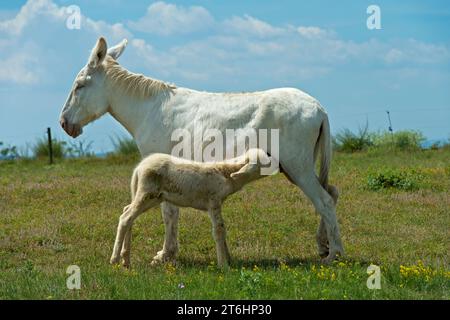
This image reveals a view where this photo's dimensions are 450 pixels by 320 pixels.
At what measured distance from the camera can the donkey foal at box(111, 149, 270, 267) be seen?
8359mm

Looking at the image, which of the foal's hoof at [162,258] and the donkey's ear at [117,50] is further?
the donkey's ear at [117,50]

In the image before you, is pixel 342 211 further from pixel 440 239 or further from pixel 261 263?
pixel 261 263

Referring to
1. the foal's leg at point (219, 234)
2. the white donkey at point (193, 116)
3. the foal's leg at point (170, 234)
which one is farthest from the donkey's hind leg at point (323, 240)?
the foal's leg at point (170, 234)

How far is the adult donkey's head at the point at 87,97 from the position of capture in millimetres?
9766

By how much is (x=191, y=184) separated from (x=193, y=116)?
1193 mm

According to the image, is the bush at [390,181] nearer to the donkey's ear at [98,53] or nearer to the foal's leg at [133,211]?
the donkey's ear at [98,53]

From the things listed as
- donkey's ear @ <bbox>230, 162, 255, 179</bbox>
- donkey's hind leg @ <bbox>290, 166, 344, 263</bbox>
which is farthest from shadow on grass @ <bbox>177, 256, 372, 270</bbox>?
donkey's ear @ <bbox>230, 162, 255, 179</bbox>

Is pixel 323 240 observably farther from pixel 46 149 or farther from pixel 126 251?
pixel 46 149

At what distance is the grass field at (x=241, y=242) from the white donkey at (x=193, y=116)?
72 centimetres

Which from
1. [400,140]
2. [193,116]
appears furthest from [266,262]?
[400,140]

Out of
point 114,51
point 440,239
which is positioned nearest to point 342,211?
point 440,239

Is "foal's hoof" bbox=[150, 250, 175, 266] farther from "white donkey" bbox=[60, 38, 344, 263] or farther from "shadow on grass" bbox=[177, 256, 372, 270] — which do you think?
"shadow on grass" bbox=[177, 256, 372, 270]

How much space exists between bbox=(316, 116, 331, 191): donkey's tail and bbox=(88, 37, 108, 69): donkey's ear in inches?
121
